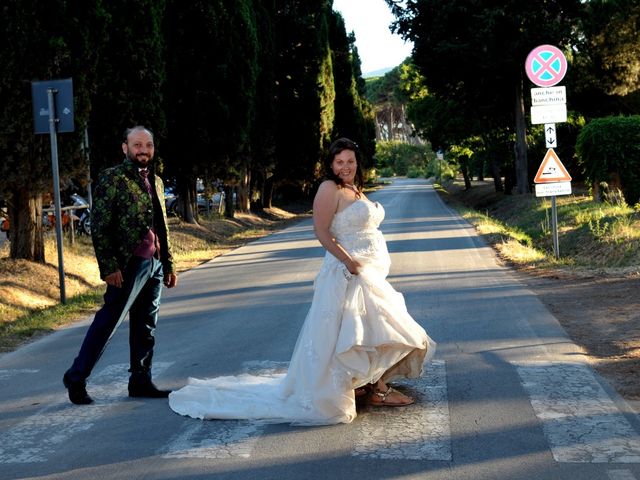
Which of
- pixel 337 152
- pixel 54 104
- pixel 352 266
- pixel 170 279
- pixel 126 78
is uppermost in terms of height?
pixel 126 78

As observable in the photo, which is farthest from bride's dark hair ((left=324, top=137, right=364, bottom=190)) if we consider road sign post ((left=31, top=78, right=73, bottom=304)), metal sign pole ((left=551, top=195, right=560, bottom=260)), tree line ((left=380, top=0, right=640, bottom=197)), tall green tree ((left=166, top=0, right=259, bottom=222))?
tree line ((left=380, top=0, right=640, bottom=197))

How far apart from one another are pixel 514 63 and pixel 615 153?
8.96m

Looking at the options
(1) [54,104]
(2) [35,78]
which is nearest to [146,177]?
(1) [54,104]

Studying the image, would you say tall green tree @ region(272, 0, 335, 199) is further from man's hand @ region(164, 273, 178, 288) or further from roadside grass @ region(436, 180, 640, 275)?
man's hand @ region(164, 273, 178, 288)

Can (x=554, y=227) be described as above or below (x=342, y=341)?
above

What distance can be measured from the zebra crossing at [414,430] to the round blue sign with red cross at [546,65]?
8.63m

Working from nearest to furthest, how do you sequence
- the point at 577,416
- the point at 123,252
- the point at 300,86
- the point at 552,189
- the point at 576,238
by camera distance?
the point at 577,416 < the point at 123,252 < the point at 552,189 < the point at 576,238 < the point at 300,86

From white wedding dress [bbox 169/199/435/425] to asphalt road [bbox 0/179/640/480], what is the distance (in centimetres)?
16

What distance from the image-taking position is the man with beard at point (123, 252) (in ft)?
20.3

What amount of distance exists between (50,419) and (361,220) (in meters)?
2.54

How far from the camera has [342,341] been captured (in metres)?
5.64

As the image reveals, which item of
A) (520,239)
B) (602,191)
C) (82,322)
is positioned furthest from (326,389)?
(602,191)

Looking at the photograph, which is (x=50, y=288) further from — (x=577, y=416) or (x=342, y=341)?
(x=577, y=416)

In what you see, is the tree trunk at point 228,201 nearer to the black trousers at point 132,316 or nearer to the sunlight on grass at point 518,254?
the sunlight on grass at point 518,254
